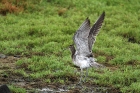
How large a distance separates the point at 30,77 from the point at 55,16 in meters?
10.9

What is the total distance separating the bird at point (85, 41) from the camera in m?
11.3

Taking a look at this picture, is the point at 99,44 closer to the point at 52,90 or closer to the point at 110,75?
the point at 110,75

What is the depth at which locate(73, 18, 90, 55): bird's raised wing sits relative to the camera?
441 inches

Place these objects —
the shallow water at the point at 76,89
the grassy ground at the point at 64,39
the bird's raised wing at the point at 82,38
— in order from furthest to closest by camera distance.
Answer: the grassy ground at the point at 64,39 < the shallow water at the point at 76,89 < the bird's raised wing at the point at 82,38

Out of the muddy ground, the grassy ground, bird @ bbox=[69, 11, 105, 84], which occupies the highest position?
bird @ bbox=[69, 11, 105, 84]

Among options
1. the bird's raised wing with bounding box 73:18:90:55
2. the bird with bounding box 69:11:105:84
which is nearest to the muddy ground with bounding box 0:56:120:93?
the bird with bounding box 69:11:105:84

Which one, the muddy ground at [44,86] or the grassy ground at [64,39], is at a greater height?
the muddy ground at [44,86]

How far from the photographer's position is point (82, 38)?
37.8 ft

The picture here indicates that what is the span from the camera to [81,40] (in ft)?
38.0

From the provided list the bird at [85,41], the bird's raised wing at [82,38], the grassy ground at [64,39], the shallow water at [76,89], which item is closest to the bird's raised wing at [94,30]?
the bird at [85,41]

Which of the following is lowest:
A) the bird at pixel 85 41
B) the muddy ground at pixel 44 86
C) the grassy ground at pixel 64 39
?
the grassy ground at pixel 64 39

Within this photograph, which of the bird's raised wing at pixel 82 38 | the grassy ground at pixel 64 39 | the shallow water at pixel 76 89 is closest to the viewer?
the bird's raised wing at pixel 82 38

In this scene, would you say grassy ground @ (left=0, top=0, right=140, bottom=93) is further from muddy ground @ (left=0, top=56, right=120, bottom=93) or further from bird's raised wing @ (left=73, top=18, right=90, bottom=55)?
bird's raised wing @ (left=73, top=18, right=90, bottom=55)

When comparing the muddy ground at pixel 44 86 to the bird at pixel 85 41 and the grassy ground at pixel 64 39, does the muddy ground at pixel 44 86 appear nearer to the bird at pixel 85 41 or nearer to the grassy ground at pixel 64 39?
Answer: the grassy ground at pixel 64 39
